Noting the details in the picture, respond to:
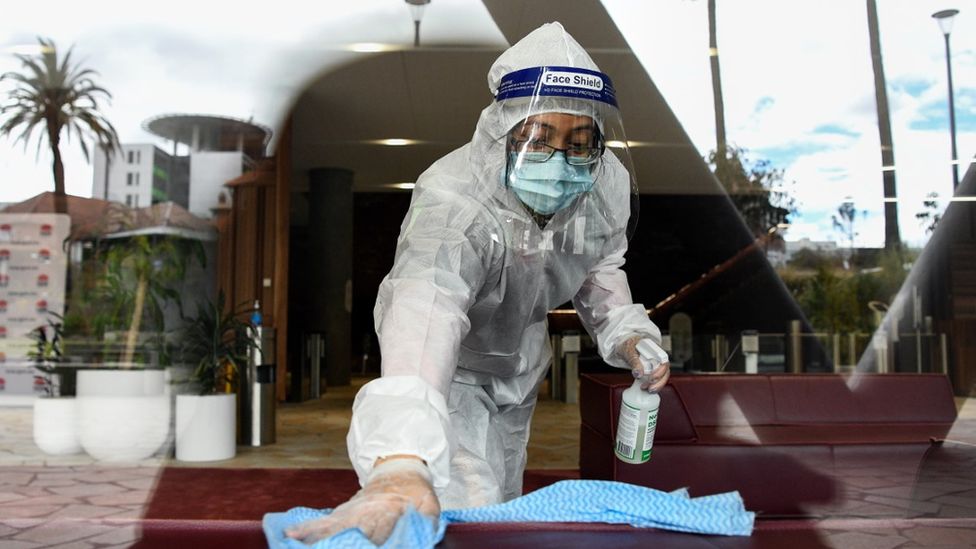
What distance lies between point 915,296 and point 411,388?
23.5 feet

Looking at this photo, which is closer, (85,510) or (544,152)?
(544,152)

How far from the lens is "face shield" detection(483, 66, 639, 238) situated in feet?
3.73

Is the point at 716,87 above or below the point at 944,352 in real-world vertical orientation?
above

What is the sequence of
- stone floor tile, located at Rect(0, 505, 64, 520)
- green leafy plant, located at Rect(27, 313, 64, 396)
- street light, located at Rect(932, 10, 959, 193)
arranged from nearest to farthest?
stone floor tile, located at Rect(0, 505, 64, 520) < green leafy plant, located at Rect(27, 313, 64, 396) < street light, located at Rect(932, 10, 959, 193)

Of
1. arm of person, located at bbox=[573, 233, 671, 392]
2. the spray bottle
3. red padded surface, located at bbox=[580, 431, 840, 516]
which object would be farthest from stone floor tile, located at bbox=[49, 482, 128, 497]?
the spray bottle

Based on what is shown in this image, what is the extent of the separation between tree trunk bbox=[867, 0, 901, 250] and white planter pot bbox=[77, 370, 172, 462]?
231 inches

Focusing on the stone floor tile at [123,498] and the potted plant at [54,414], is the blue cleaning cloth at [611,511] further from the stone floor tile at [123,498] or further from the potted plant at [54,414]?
the potted plant at [54,414]

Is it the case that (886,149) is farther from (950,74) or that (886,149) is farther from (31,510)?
(31,510)

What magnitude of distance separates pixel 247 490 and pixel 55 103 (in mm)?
3539

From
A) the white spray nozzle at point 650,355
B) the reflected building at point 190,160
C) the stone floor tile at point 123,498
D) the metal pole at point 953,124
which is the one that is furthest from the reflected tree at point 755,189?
the white spray nozzle at point 650,355

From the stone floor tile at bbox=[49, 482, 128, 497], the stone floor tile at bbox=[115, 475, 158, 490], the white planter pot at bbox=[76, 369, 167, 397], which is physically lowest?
the stone floor tile at bbox=[115, 475, 158, 490]

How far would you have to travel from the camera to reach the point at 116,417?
13.1 feet

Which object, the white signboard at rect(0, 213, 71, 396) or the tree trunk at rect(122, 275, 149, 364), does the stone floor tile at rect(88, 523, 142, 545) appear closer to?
the tree trunk at rect(122, 275, 149, 364)

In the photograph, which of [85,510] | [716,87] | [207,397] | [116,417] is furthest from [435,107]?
[85,510]
